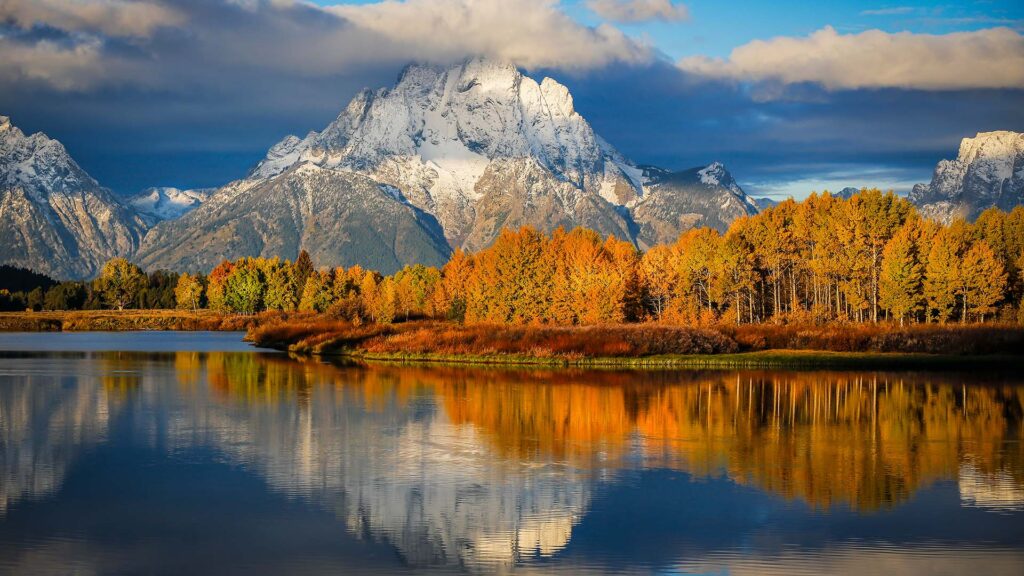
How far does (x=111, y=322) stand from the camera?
7377 inches

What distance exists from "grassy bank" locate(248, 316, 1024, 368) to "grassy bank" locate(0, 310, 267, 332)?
92.4 m

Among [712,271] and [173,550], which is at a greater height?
[712,271]

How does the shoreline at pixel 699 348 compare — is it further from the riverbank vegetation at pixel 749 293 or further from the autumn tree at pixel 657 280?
the autumn tree at pixel 657 280

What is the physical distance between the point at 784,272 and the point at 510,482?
11218cm

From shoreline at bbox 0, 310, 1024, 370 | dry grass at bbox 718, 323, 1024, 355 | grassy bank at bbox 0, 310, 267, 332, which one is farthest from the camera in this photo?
grassy bank at bbox 0, 310, 267, 332

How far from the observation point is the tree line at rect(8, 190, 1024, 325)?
104188mm

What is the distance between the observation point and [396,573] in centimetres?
2097

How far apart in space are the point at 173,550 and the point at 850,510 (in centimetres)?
1720

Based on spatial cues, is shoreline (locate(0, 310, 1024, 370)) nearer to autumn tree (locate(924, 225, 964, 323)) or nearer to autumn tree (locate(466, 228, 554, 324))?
autumn tree (locate(924, 225, 964, 323))

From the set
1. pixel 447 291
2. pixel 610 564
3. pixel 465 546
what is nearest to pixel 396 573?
pixel 465 546

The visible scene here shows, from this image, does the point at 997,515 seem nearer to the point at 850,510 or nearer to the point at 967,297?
the point at 850,510

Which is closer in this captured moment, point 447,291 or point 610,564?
point 610,564

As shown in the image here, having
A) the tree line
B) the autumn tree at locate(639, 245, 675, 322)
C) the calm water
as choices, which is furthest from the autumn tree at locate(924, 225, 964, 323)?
the calm water

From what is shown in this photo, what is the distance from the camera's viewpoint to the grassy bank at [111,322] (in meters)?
175
